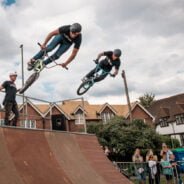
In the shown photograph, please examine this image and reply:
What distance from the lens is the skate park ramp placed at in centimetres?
691

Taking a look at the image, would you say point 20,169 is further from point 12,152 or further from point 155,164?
point 155,164

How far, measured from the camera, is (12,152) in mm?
7277

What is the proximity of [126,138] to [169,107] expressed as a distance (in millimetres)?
28330

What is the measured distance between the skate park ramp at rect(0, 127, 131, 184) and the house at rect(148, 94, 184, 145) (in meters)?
41.3

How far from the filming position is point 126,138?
29203mm

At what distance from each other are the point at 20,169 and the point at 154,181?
8566 mm

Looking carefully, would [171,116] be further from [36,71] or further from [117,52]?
[36,71]

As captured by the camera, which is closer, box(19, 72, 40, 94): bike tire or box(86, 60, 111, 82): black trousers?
box(19, 72, 40, 94): bike tire

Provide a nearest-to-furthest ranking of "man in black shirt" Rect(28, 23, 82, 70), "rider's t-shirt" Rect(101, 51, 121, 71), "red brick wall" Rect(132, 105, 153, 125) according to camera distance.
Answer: "man in black shirt" Rect(28, 23, 82, 70)
"rider's t-shirt" Rect(101, 51, 121, 71)
"red brick wall" Rect(132, 105, 153, 125)

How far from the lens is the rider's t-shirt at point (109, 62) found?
32.1ft

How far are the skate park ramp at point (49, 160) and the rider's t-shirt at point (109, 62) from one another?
251 centimetres

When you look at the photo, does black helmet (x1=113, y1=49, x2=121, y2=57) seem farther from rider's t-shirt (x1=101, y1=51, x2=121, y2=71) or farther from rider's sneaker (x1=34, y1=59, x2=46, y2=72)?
rider's sneaker (x1=34, y1=59, x2=46, y2=72)

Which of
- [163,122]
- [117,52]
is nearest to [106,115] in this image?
[163,122]

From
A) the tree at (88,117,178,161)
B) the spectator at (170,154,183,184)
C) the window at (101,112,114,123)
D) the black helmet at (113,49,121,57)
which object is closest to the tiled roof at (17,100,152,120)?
the window at (101,112,114,123)
